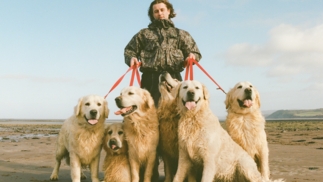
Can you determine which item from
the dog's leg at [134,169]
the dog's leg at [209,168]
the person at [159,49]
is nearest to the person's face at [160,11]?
the person at [159,49]

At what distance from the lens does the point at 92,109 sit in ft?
15.3

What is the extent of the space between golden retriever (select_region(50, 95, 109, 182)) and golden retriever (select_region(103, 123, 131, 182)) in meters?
0.16

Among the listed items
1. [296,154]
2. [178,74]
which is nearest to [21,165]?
[178,74]

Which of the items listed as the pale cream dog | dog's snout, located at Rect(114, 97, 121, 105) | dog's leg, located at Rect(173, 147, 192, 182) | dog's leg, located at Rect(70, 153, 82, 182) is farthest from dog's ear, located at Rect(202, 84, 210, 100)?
dog's leg, located at Rect(70, 153, 82, 182)

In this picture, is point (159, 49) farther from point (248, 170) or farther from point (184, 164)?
point (248, 170)

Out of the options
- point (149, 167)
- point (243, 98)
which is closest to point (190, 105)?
point (243, 98)

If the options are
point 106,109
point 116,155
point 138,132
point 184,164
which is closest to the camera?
point 184,164

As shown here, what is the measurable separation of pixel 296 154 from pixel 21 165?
7.25 metres

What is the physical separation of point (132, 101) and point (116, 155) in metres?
0.87

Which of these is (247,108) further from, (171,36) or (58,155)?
(58,155)

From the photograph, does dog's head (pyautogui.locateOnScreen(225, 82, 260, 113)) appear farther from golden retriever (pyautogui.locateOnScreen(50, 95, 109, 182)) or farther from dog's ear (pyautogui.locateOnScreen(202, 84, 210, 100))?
golden retriever (pyautogui.locateOnScreen(50, 95, 109, 182))

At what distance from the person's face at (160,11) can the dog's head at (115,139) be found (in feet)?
6.44

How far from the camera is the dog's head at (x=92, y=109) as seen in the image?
4680mm

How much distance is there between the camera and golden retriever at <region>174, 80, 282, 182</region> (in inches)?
162
